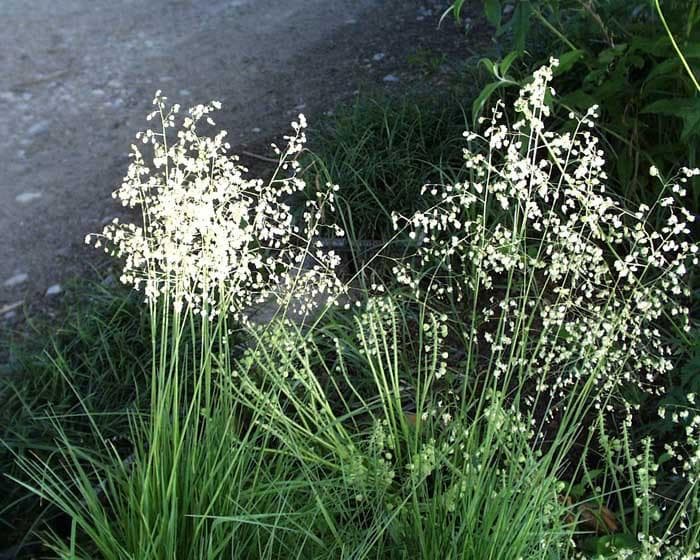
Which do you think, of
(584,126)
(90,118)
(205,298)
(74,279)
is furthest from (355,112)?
(205,298)

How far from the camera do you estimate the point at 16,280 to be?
3553 millimetres

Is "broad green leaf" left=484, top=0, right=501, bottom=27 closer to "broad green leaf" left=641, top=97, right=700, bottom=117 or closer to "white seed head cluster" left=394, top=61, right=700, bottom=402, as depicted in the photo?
"white seed head cluster" left=394, top=61, right=700, bottom=402

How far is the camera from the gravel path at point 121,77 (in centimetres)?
388

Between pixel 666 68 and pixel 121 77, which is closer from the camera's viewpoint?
pixel 666 68

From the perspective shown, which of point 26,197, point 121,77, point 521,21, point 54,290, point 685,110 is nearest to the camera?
point 685,110

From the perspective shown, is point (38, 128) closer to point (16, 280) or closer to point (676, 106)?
point (16, 280)

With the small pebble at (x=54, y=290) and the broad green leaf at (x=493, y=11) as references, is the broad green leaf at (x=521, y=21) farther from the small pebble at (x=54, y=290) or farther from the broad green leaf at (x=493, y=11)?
the small pebble at (x=54, y=290)

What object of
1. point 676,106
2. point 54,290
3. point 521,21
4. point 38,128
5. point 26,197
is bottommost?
point 54,290

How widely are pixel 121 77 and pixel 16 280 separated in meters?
1.85

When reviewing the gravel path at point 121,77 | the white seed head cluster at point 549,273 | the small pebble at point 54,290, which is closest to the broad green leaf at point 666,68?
the white seed head cluster at point 549,273

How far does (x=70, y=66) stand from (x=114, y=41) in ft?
1.28

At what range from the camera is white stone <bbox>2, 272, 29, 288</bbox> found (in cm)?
354

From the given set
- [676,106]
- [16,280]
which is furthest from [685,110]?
[16,280]

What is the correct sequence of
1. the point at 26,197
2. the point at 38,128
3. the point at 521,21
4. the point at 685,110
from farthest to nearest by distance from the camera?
1. the point at 38,128
2. the point at 26,197
3. the point at 521,21
4. the point at 685,110
